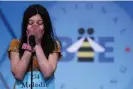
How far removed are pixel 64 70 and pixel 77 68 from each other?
11 centimetres

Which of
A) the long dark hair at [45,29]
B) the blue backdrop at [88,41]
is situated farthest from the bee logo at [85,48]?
the long dark hair at [45,29]

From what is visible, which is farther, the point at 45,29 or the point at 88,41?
the point at 88,41

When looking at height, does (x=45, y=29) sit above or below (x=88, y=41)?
above

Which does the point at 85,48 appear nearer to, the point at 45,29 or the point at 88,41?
the point at 88,41

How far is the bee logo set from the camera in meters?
3.32

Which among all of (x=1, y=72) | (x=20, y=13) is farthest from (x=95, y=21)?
(x=1, y=72)

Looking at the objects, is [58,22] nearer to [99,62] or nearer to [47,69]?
[99,62]

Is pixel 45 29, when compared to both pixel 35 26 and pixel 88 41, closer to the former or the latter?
pixel 35 26

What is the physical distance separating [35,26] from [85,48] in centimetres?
173

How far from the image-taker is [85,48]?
10.9ft

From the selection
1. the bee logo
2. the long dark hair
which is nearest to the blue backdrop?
the bee logo

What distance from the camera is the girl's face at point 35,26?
1.61 meters

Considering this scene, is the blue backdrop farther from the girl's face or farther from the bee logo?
the girl's face

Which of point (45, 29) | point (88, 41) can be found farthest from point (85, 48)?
point (45, 29)
